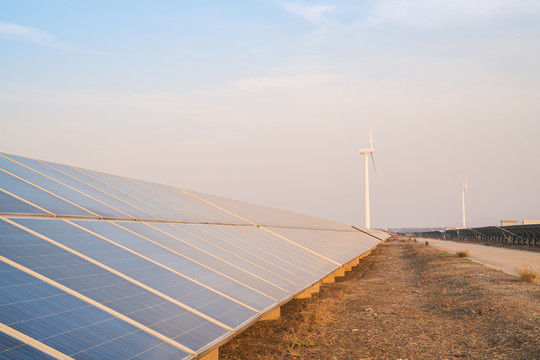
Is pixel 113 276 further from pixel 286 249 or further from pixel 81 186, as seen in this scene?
pixel 286 249

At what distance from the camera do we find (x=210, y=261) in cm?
1275

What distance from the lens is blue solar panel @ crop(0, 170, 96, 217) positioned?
11.1 meters

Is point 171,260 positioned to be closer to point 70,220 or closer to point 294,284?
point 70,220

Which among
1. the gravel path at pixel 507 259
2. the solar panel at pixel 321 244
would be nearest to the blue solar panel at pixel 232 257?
the solar panel at pixel 321 244

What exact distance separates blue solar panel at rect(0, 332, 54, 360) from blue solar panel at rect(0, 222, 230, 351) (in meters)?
2.06

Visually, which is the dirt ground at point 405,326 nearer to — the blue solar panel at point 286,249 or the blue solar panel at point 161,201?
the blue solar panel at point 286,249

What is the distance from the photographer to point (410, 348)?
13047mm

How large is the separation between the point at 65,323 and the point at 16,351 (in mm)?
1166

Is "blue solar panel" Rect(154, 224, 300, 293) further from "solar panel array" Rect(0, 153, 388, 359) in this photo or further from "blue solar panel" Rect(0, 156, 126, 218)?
"blue solar panel" Rect(0, 156, 126, 218)

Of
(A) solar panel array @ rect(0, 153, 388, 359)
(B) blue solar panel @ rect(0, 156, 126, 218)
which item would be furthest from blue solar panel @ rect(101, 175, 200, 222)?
(B) blue solar panel @ rect(0, 156, 126, 218)

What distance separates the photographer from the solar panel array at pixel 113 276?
5910 millimetres

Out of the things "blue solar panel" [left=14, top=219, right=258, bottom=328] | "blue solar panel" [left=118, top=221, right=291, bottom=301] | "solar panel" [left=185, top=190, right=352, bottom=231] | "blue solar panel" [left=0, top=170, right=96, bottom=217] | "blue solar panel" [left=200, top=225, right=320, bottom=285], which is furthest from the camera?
"solar panel" [left=185, top=190, right=352, bottom=231]

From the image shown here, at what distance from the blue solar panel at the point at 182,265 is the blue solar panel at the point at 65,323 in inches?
155

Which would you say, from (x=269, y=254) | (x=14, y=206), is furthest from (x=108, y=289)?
(x=269, y=254)
